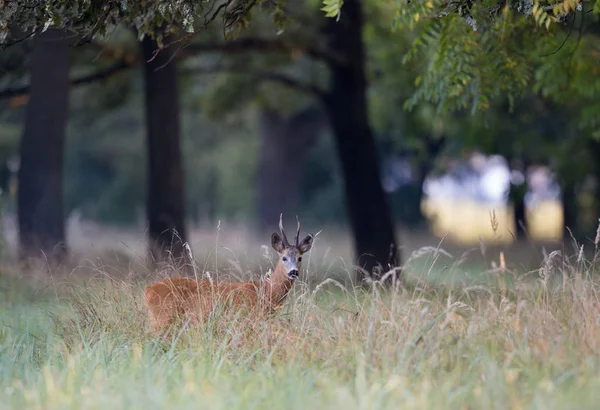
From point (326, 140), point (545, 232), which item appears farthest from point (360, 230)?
point (326, 140)

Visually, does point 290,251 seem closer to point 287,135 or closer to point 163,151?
point 163,151

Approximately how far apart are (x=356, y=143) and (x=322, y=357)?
32.5 feet

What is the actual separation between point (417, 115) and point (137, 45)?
304 inches

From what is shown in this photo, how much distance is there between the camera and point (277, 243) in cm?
955

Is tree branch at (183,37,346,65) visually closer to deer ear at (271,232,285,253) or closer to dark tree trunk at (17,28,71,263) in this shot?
dark tree trunk at (17,28,71,263)

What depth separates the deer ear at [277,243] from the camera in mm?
9461

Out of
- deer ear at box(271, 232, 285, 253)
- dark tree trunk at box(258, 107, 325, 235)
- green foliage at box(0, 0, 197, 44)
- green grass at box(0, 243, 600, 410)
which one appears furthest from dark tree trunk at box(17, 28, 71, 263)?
dark tree trunk at box(258, 107, 325, 235)

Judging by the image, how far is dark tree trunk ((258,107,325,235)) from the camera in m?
30.5

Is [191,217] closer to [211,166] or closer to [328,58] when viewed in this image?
[211,166]

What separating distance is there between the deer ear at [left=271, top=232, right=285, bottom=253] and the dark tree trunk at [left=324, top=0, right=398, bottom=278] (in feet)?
23.0

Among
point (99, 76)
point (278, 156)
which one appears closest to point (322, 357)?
point (99, 76)

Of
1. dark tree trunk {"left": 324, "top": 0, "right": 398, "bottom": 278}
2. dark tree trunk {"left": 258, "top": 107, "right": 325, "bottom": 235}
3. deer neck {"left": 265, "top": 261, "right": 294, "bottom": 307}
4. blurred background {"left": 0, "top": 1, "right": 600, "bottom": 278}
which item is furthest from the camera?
dark tree trunk {"left": 258, "top": 107, "right": 325, "bottom": 235}

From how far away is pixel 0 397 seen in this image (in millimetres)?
6539

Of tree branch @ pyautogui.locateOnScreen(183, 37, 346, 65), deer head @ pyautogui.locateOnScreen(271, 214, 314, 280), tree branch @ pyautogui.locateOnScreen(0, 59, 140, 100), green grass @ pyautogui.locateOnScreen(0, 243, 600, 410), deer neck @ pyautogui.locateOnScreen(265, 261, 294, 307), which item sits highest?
tree branch @ pyautogui.locateOnScreen(183, 37, 346, 65)
